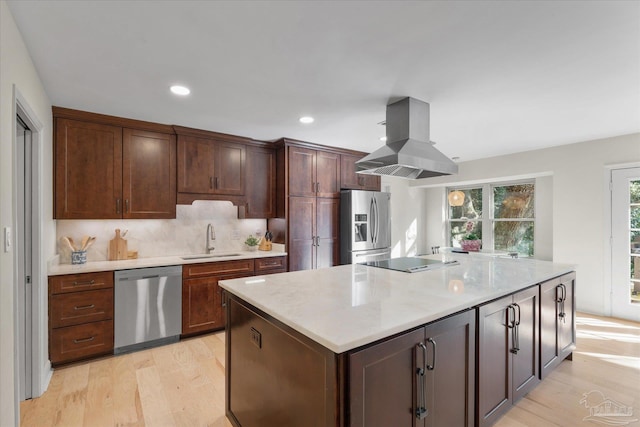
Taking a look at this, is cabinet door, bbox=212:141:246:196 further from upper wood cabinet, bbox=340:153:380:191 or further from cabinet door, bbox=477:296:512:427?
cabinet door, bbox=477:296:512:427

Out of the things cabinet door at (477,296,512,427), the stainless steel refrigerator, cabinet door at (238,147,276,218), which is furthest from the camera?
the stainless steel refrigerator

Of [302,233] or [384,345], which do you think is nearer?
[384,345]

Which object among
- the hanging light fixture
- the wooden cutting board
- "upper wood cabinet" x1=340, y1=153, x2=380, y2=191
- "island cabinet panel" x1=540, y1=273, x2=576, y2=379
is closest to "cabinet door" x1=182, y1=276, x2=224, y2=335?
the wooden cutting board

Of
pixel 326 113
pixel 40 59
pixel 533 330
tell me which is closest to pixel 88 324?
pixel 40 59

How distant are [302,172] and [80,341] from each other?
2925 mm

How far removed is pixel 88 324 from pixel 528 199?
6.18m

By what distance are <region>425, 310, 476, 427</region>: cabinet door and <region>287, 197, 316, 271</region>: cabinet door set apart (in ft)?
8.69

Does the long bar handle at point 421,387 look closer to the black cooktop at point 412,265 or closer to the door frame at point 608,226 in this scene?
the black cooktop at point 412,265

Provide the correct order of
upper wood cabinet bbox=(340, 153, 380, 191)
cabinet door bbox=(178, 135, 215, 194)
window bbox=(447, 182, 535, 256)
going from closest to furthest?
cabinet door bbox=(178, 135, 215, 194) → upper wood cabinet bbox=(340, 153, 380, 191) → window bbox=(447, 182, 535, 256)

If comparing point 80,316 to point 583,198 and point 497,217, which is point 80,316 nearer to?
point 583,198

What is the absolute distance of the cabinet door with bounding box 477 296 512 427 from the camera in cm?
179

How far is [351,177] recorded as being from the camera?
479 cm

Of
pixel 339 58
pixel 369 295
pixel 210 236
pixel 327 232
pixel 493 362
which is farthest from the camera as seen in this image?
pixel 327 232

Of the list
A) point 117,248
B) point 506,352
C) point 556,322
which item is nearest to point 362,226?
point 556,322
